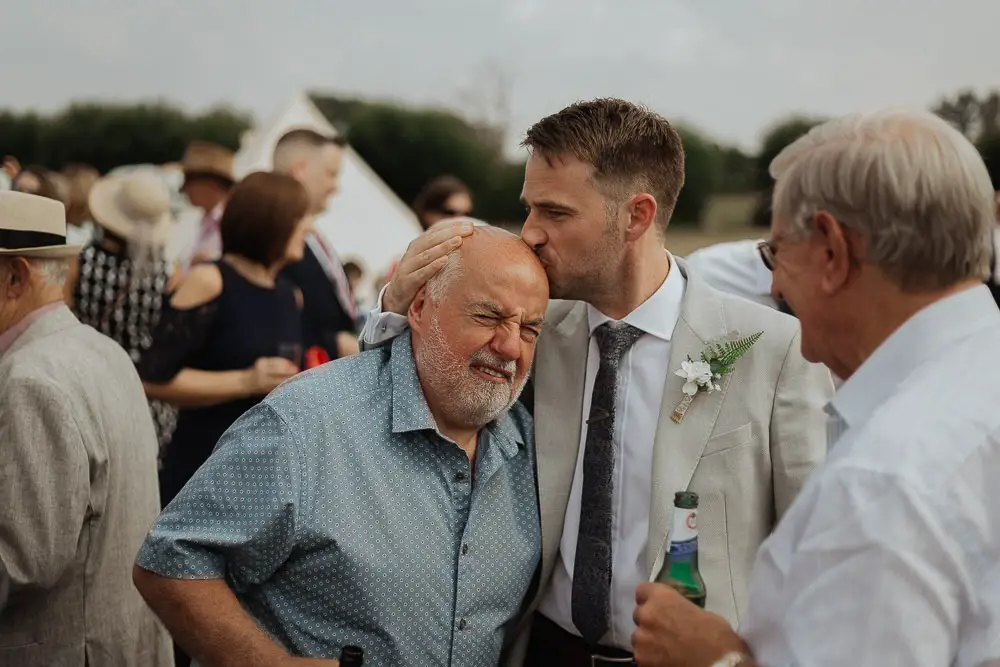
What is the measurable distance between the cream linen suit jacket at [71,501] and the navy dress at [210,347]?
1200 mm

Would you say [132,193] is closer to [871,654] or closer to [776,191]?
[776,191]

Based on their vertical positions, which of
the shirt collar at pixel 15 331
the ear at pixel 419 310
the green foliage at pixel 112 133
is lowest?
the green foliage at pixel 112 133

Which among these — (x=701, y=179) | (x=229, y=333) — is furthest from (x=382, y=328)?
(x=701, y=179)

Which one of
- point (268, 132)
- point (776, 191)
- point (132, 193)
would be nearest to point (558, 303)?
point (776, 191)

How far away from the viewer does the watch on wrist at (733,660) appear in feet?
6.02

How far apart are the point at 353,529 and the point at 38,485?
0.96 m

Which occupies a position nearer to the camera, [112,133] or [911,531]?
[911,531]

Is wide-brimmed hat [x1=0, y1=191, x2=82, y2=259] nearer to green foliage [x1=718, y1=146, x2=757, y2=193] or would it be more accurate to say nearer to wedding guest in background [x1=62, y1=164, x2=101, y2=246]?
wedding guest in background [x1=62, y1=164, x2=101, y2=246]

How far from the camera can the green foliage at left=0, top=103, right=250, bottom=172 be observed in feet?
50.7

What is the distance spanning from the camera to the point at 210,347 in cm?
465

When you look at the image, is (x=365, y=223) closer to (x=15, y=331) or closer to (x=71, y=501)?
(x=15, y=331)

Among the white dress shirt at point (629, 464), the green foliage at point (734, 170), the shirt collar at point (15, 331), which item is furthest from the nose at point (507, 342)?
the green foliage at point (734, 170)

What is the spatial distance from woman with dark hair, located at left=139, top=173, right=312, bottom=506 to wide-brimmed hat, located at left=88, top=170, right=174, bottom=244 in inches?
63.4

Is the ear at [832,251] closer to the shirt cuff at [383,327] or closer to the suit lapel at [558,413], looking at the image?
the suit lapel at [558,413]
